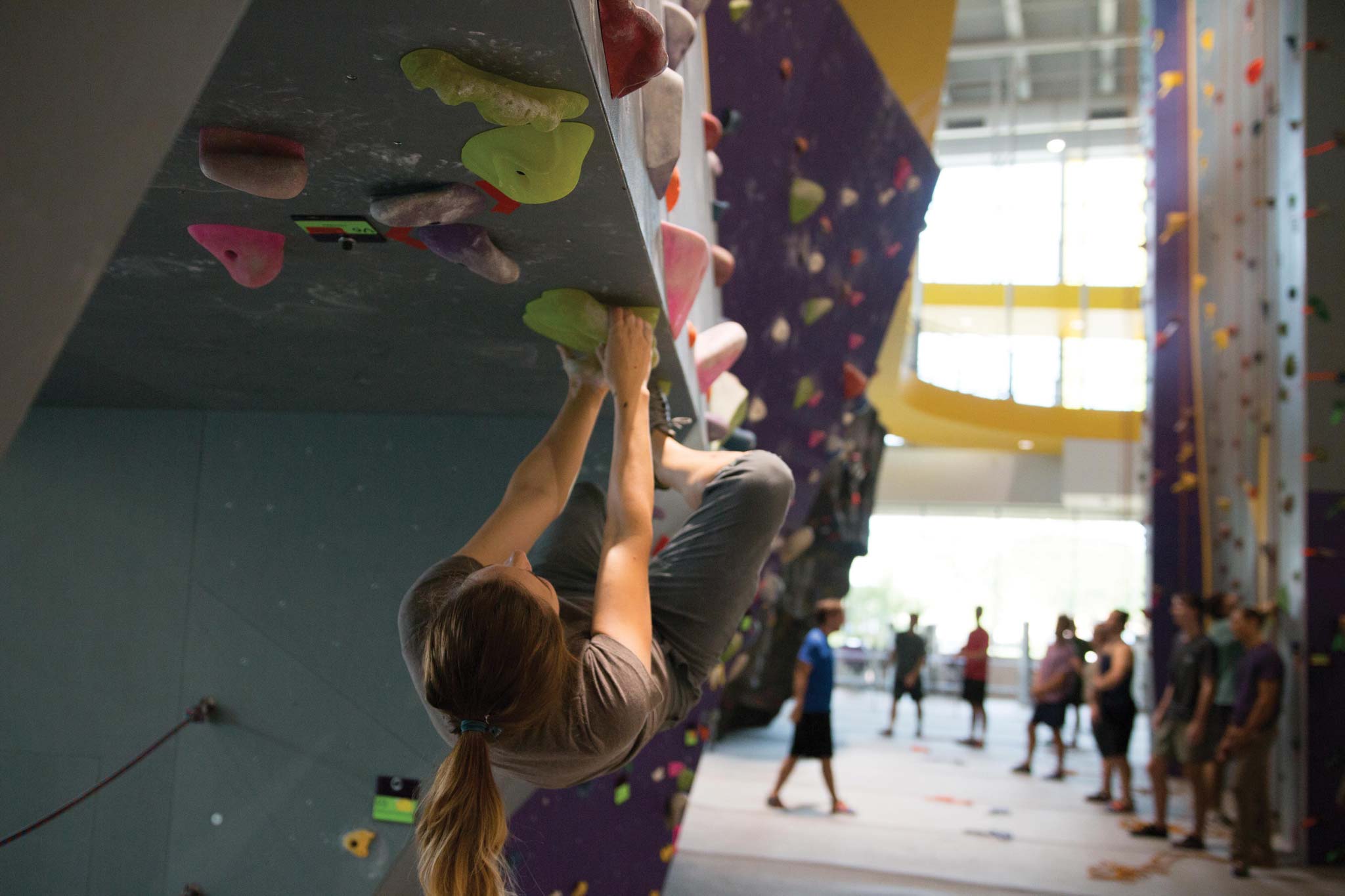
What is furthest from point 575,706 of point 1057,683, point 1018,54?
point 1018,54

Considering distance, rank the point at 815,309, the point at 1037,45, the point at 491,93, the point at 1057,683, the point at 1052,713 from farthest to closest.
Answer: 1. the point at 1037,45
2. the point at 1052,713
3. the point at 1057,683
4. the point at 815,309
5. the point at 491,93

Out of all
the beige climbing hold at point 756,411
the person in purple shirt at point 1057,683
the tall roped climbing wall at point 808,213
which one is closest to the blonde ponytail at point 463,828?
the tall roped climbing wall at point 808,213

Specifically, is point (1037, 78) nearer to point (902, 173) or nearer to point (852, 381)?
point (902, 173)

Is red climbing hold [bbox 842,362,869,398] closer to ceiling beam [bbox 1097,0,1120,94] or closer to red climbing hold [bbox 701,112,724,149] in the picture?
red climbing hold [bbox 701,112,724,149]

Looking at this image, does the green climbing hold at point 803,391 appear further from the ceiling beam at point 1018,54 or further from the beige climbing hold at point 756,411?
the ceiling beam at point 1018,54

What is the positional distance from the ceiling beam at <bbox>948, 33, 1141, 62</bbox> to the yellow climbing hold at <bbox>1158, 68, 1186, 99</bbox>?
5.56 meters

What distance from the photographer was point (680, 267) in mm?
1618

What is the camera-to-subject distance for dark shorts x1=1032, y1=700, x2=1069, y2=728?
6.94 metres

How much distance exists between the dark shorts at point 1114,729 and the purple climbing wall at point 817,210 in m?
2.64

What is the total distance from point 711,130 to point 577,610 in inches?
52.0

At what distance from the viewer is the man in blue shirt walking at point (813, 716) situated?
18.5 ft

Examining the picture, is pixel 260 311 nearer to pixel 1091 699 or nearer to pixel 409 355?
pixel 409 355

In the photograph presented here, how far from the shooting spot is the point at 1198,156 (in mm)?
7102

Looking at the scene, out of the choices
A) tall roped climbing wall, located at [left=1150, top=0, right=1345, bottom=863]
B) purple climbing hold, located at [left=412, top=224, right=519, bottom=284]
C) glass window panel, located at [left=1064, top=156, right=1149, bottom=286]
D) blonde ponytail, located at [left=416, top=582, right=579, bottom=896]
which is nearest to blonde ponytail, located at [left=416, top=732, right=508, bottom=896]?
blonde ponytail, located at [left=416, top=582, right=579, bottom=896]
